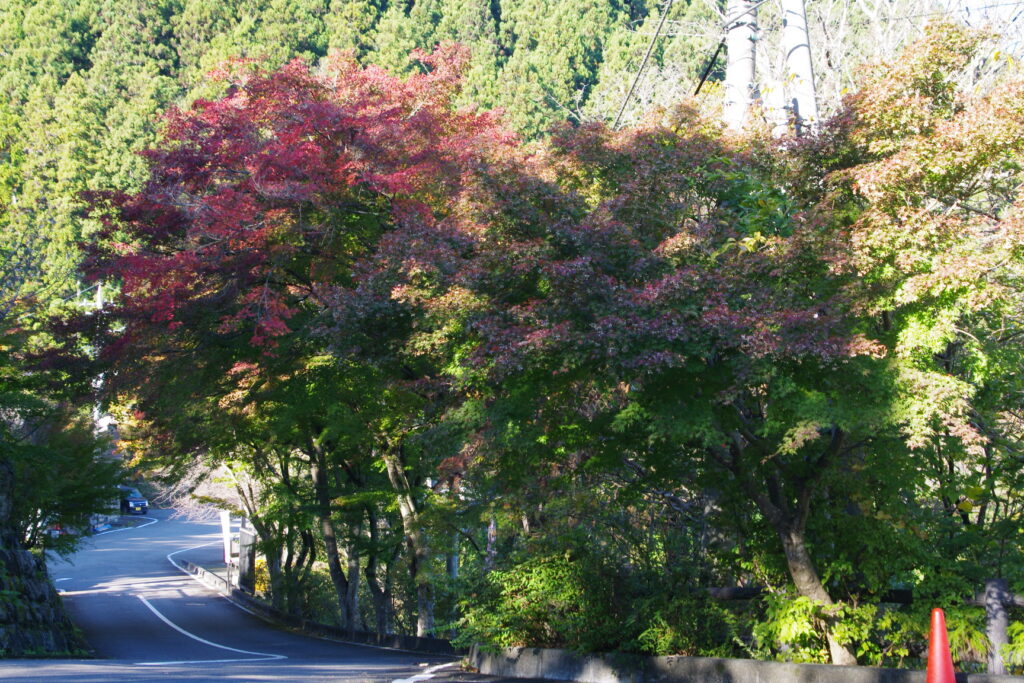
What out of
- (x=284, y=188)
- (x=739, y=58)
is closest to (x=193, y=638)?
(x=284, y=188)

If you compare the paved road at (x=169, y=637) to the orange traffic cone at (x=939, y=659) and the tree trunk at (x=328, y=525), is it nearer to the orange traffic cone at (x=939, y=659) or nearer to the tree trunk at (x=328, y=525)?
the tree trunk at (x=328, y=525)

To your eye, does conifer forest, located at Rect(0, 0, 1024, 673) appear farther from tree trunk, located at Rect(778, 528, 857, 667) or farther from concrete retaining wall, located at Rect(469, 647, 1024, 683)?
concrete retaining wall, located at Rect(469, 647, 1024, 683)

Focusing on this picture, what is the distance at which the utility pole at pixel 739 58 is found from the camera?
1285 cm

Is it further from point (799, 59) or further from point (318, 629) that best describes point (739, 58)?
point (318, 629)

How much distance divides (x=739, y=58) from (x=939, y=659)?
923 centimetres

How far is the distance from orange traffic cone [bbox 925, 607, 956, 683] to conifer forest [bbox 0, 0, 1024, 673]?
2.05 meters

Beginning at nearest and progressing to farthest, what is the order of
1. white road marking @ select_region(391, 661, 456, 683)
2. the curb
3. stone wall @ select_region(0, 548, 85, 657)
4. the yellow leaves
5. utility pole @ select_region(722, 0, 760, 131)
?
the yellow leaves, white road marking @ select_region(391, 661, 456, 683), utility pole @ select_region(722, 0, 760, 131), stone wall @ select_region(0, 548, 85, 657), the curb

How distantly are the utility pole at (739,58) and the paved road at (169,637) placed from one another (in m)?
8.59

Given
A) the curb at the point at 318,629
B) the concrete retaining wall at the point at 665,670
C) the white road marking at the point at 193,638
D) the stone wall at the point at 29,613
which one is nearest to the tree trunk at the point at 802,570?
the concrete retaining wall at the point at 665,670

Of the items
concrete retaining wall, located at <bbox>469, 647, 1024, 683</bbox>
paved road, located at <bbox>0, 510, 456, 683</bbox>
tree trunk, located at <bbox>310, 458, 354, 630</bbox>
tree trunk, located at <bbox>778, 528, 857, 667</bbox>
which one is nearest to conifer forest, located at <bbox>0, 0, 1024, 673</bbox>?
tree trunk, located at <bbox>778, 528, 857, 667</bbox>

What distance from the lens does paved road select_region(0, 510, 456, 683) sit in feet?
37.3

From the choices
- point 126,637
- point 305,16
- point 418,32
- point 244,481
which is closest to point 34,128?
point 305,16

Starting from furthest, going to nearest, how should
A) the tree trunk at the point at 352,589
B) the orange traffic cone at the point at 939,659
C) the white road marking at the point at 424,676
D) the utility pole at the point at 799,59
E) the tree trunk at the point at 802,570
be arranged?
the tree trunk at the point at 352,589, the utility pole at the point at 799,59, the white road marking at the point at 424,676, the tree trunk at the point at 802,570, the orange traffic cone at the point at 939,659

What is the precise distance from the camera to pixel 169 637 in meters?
25.3
